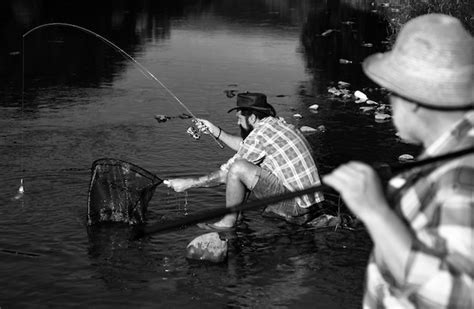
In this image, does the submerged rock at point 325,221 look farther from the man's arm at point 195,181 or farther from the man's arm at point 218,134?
the man's arm at point 218,134

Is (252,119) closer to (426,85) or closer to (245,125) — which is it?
(245,125)

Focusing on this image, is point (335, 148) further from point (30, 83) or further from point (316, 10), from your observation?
point (316, 10)

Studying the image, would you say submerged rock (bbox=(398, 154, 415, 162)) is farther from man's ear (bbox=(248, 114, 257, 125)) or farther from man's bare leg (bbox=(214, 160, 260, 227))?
man's bare leg (bbox=(214, 160, 260, 227))

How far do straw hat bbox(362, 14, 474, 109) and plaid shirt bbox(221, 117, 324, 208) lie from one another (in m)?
4.62

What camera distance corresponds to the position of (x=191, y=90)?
14.3m

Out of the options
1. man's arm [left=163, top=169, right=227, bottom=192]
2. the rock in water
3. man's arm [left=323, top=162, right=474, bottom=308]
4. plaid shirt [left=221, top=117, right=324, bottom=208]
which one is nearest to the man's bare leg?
plaid shirt [left=221, top=117, right=324, bottom=208]

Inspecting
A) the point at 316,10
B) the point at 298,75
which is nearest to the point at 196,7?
the point at 316,10

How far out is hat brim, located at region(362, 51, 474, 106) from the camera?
7.62 ft

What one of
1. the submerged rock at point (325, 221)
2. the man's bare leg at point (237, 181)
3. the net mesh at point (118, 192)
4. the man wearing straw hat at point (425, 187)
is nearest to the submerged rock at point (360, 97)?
the submerged rock at point (325, 221)

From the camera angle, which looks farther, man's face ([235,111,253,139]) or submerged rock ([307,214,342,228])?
man's face ([235,111,253,139])

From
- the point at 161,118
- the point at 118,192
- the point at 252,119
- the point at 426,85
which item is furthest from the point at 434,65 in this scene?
the point at 161,118

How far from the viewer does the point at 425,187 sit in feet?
7.51

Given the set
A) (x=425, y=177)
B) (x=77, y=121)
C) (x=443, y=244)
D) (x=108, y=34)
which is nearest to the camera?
(x=443, y=244)

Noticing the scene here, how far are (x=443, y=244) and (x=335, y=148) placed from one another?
26.9 ft
